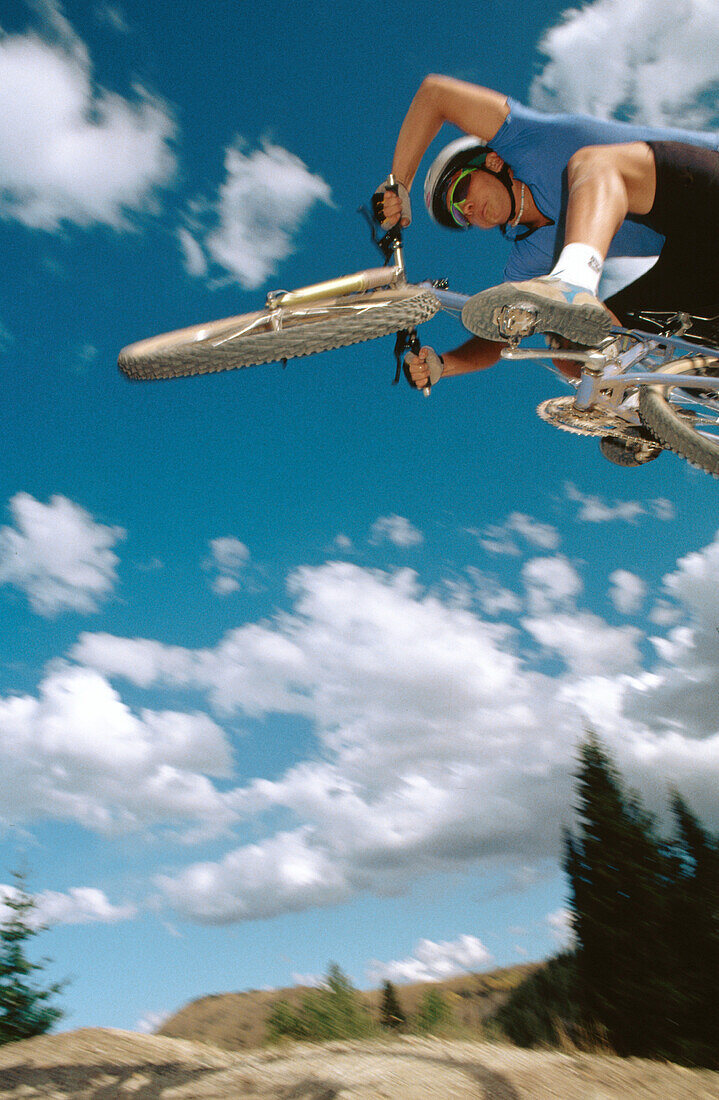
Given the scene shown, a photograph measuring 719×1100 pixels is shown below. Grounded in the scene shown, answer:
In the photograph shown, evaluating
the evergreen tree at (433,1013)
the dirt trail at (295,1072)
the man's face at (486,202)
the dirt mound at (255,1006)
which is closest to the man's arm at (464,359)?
the man's face at (486,202)

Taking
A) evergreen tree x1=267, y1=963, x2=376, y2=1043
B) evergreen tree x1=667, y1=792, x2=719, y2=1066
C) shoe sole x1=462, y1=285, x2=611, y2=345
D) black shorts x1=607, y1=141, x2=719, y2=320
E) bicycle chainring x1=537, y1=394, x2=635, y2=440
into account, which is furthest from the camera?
evergreen tree x1=667, y1=792, x2=719, y2=1066

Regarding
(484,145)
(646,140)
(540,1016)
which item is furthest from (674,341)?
(540,1016)

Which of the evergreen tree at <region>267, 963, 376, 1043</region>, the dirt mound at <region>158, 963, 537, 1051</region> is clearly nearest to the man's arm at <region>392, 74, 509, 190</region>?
the evergreen tree at <region>267, 963, 376, 1043</region>

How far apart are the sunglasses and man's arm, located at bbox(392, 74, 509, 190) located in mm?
546

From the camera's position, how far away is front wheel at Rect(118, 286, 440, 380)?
310 centimetres

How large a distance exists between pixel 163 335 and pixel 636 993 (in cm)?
1920

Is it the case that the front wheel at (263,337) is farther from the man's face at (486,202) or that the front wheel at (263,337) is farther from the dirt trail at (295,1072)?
the dirt trail at (295,1072)

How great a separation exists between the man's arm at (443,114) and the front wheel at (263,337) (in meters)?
0.69

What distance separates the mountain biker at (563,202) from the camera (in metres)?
2.89

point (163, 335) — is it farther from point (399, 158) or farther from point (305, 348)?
point (399, 158)

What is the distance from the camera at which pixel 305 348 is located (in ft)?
10.4

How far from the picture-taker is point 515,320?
9.40 feet

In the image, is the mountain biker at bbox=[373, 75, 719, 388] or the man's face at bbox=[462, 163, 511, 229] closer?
the mountain biker at bbox=[373, 75, 719, 388]

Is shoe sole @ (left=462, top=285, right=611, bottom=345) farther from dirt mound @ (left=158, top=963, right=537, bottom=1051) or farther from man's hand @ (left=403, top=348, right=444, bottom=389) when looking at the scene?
dirt mound @ (left=158, top=963, right=537, bottom=1051)
